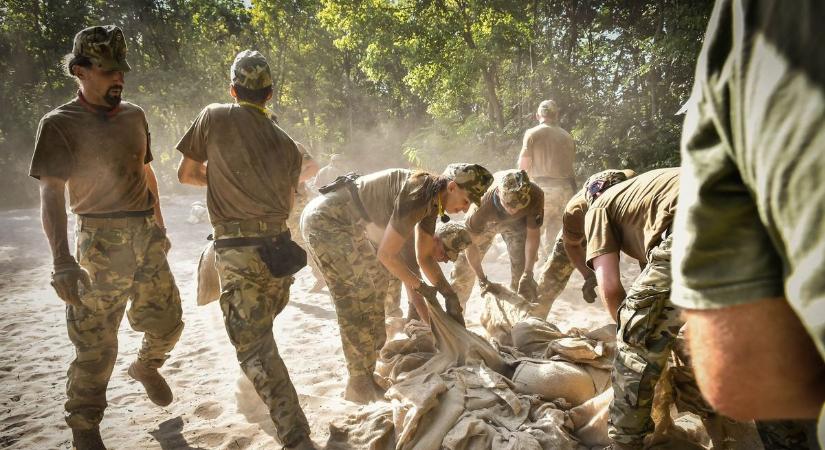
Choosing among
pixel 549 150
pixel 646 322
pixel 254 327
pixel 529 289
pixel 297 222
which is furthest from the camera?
pixel 297 222

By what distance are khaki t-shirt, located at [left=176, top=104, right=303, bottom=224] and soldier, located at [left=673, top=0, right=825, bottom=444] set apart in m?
2.28

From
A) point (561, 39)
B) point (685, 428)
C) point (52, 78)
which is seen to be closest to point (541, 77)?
point (561, 39)

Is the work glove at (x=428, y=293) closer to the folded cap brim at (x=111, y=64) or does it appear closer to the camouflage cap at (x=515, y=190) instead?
the camouflage cap at (x=515, y=190)

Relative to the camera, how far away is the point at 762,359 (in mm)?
593

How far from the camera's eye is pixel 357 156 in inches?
741

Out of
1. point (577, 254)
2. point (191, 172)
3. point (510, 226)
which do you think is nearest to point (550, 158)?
point (510, 226)

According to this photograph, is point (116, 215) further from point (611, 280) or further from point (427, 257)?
point (611, 280)

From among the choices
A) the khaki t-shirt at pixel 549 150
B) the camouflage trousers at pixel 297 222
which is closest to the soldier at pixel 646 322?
the khaki t-shirt at pixel 549 150

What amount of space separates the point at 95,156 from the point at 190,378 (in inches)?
74.3

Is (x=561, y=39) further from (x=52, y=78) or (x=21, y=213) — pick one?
(x=52, y=78)

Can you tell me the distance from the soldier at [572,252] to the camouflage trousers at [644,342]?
0.91 metres

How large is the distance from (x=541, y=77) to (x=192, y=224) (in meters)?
9.76

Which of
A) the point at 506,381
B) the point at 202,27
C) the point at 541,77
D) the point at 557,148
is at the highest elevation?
the point at 202,27

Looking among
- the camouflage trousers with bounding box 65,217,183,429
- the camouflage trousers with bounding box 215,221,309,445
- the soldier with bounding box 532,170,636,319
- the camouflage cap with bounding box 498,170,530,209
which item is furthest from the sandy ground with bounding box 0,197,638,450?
the camouflage cap with bounding box 498,170,530,209
